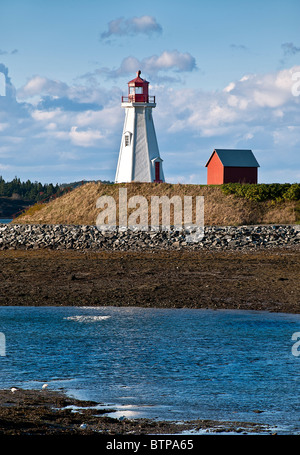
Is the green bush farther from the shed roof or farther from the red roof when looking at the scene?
the red roof

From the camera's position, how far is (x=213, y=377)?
11.1 meters

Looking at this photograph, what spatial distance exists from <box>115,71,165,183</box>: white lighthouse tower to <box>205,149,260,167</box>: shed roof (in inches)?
229

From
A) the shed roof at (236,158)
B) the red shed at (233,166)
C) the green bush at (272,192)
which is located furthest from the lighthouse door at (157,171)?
the green bush at (272,192)

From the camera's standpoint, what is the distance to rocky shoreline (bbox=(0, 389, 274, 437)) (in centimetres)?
752

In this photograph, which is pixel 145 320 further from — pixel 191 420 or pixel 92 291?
pixel 191 420

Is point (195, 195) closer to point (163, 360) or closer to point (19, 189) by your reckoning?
point (163, 360)

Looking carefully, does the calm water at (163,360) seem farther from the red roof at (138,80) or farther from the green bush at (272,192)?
the red roof at (138,80)

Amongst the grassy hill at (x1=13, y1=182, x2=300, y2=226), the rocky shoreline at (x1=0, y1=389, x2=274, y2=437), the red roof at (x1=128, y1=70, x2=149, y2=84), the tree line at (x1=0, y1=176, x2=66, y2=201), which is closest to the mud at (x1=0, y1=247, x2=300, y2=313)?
the rocky shoreline at (x1=0, y1=389, x2=274, y2=437)

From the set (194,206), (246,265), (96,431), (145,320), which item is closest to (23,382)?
(96,431)

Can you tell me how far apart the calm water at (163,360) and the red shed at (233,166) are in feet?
126

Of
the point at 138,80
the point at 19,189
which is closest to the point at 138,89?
the point at 138,80

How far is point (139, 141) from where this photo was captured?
56.6 metres

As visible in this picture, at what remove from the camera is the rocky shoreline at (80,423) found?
7516mm

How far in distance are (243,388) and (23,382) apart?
3.76 m
